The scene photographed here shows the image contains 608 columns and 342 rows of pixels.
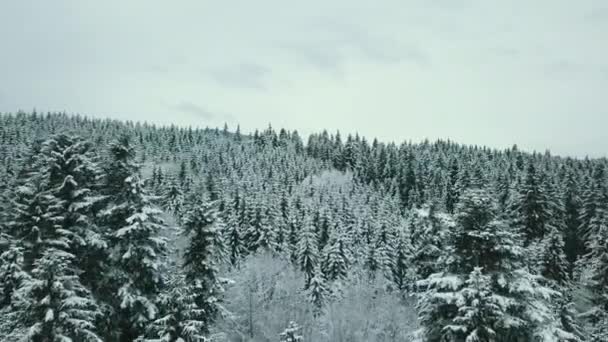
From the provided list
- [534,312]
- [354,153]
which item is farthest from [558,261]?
[354,153]

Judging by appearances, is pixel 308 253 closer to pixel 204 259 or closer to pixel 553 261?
pixel 553 261

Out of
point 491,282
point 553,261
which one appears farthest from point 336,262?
point 491,282

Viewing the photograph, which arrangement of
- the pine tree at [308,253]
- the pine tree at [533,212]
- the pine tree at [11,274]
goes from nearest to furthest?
the pine tree at [11,274]
the pine tree at [533,212]
the pine tree at [308,253]

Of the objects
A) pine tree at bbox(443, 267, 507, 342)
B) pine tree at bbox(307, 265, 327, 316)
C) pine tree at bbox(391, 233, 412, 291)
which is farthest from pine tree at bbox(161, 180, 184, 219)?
pine tree at bbox(443, 267, 507, 342)

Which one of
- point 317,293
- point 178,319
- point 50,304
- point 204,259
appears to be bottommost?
point 317,293

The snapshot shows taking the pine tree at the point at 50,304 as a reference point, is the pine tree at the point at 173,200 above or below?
above

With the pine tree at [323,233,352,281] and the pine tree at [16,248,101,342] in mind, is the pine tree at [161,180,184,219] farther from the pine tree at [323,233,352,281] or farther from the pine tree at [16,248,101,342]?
the pine tree at [16,248,101,342]

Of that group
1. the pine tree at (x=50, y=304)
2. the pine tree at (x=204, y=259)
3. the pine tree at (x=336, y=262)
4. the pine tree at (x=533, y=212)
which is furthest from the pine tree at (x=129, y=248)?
the pine tree at (x=533, y=212)

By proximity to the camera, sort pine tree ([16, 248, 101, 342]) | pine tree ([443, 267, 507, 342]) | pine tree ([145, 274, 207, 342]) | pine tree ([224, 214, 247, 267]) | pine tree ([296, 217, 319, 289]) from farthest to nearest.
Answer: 1. pine tree ([224, 214, 247, 267])
2. pine tree ([296, 217, 319, 289])
3. pine tree ([145, 274, 207, 342])
4. pine tree ([16, 248, 101, 342])
5. pine tree ([443, 267, 507, 342])

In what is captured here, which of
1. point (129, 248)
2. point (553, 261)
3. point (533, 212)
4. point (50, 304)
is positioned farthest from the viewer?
point (533, 212)

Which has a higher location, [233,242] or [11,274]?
[233,242]

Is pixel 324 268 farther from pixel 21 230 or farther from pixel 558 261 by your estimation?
→ pixel 21 230

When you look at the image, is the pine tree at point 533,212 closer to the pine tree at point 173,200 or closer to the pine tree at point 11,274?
the pine tree at point 11,274

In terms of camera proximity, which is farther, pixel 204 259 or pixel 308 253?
pixel 308 253
